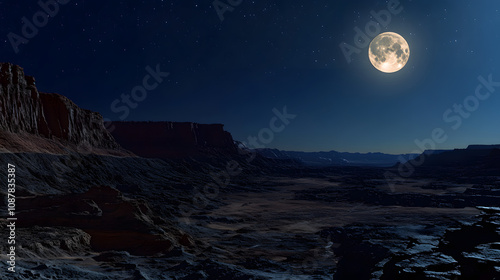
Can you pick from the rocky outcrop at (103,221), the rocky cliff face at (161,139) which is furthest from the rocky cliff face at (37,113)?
the rocky outcrop at (103,221)

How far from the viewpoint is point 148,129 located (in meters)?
113

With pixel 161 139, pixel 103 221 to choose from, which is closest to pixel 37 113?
pixel 103 221

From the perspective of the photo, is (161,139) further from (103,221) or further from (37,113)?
(103,221)

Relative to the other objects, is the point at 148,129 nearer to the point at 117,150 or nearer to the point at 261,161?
the point at 117,150

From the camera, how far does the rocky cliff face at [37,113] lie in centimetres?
4784

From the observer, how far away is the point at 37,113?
54.2 meters

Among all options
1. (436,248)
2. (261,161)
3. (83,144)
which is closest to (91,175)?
(83,144)

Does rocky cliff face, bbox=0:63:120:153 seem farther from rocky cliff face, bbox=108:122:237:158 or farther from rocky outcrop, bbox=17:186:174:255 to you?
rocky outcrop, bbox=17:186:174:255

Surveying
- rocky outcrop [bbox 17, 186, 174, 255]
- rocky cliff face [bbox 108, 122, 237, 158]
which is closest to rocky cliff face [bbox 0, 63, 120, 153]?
rocky cliff face [bbox 108, 122, 237, 158]

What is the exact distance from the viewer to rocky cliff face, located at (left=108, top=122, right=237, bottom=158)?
337 feet

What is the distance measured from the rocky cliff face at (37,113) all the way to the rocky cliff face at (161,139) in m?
27.6

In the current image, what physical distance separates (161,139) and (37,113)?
58.4 m

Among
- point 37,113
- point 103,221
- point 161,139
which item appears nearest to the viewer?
point 103,221

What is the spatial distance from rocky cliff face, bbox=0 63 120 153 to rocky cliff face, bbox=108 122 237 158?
27647 mm
